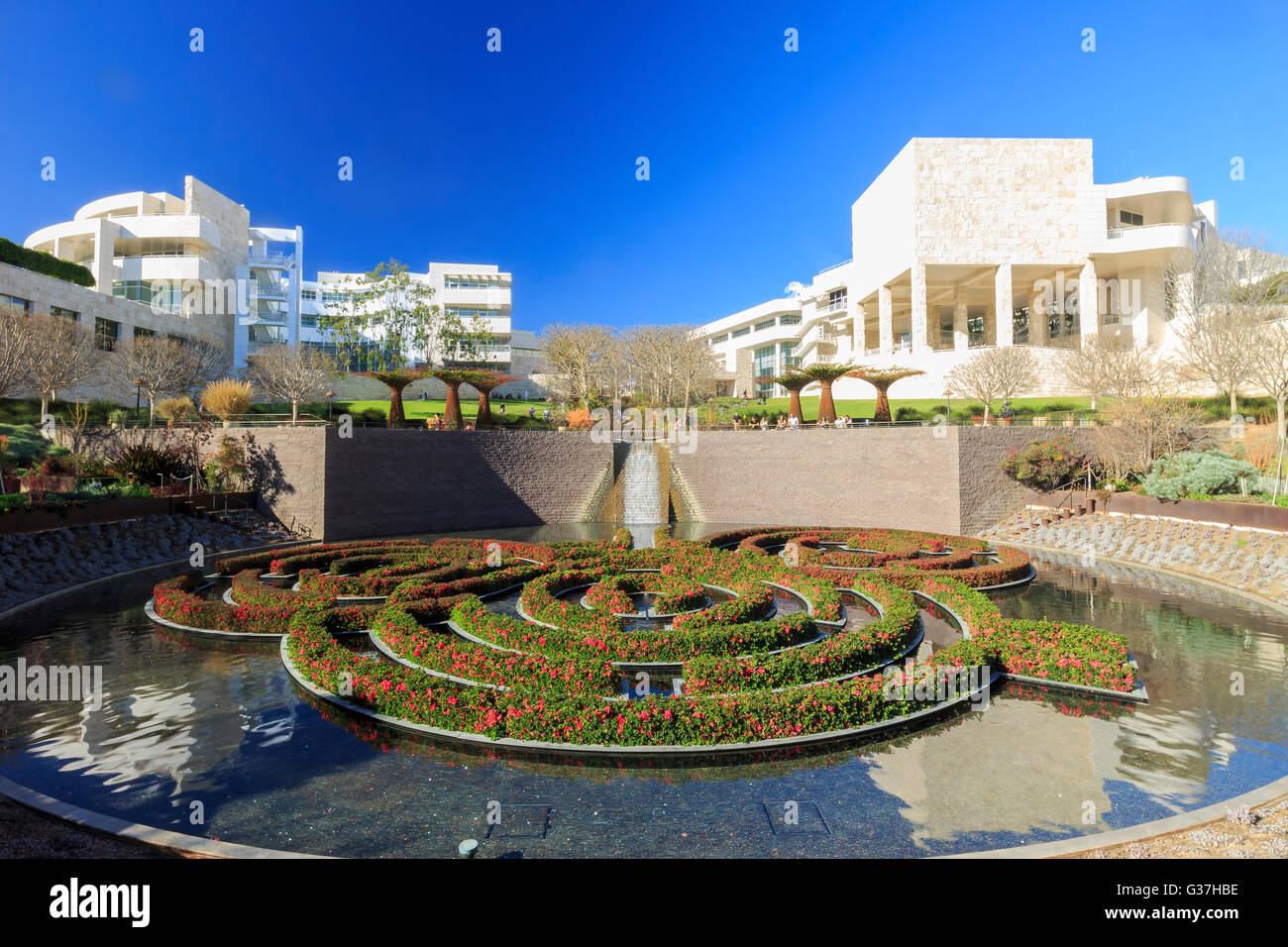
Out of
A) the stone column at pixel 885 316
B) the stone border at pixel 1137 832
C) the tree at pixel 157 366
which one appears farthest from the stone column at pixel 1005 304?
the tree at pixel 157 366

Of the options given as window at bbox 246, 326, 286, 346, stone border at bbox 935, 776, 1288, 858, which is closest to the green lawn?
stone border at bbox 935, 776, 1288, 858

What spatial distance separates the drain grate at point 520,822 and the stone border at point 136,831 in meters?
1.46

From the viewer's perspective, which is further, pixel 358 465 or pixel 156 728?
pixel 358 465

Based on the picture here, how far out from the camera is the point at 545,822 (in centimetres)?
570

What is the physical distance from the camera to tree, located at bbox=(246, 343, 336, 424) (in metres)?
35.0

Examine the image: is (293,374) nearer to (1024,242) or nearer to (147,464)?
(147,464)

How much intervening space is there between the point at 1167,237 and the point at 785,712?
54.4 meters

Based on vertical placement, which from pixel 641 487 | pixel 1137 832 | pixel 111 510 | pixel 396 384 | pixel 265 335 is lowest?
pixel 1137 832

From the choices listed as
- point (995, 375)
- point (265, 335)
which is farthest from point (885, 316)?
point (265, 335)

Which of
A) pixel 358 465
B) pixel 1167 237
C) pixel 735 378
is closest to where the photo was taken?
pixel 358 465

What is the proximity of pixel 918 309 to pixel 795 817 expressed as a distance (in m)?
47.9

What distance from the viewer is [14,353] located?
82.4 feet

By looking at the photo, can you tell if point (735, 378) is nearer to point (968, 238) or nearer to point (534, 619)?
point (968, 238)
